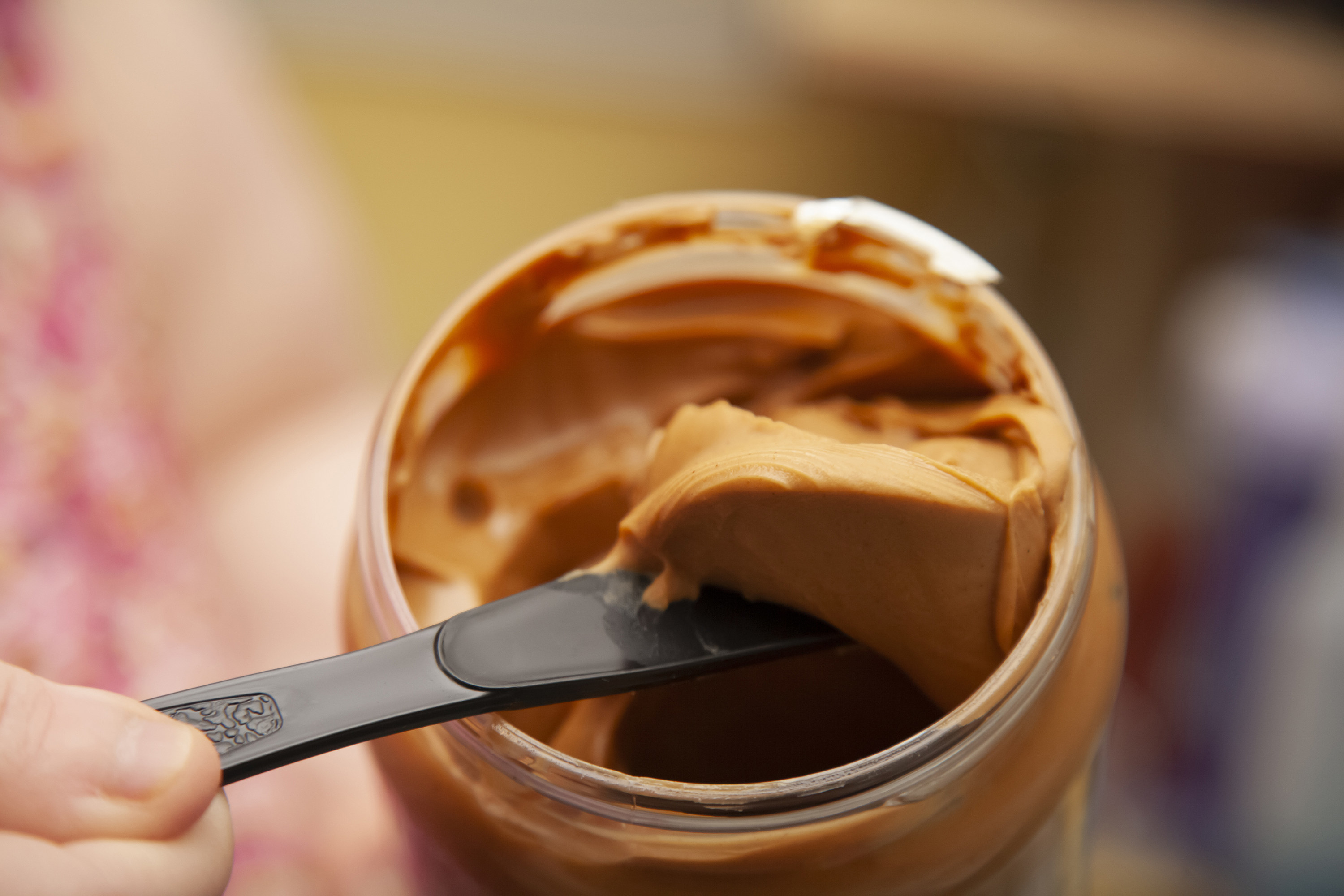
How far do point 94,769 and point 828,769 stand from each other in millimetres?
202

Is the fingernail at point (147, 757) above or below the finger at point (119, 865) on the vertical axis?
above

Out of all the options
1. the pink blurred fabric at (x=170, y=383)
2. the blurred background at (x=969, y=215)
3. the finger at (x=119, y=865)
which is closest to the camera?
the finger at (x=119, y=865)

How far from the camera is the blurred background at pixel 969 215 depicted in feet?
2.19

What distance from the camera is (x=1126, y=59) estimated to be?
3.32ft

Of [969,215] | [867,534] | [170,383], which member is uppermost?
[867,534]

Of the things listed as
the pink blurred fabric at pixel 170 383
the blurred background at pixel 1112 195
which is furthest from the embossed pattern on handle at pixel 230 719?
the blurred background at pixel 1112 195

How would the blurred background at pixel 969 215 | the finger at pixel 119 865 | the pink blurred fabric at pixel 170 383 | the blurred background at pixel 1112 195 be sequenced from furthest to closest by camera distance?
the blurred background at pixel 1112 195 → the blurred background at pixel 969 215 → the pink blurred fabric at pixel 170 383 → the finger at pixel 119 865

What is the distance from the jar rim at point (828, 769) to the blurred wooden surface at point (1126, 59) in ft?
2.47

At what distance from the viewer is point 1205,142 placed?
104cm

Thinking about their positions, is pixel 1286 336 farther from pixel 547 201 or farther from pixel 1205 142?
pixel 547 201

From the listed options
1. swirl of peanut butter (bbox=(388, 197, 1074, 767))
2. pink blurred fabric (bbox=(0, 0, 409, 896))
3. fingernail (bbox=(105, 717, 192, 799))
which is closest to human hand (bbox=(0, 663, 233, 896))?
fingernail (bbox=(105, 717, 192, 799))

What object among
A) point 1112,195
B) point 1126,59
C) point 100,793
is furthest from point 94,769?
point 1112,195

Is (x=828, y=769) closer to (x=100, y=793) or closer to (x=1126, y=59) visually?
(x=100, y=793)

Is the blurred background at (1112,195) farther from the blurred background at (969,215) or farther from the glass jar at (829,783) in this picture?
the glass jar at (829,783)
